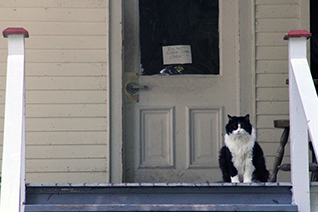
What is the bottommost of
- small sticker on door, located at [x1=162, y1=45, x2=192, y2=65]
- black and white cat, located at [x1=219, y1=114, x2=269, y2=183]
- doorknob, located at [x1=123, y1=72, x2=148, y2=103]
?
black and white cat, located at [x1=219, y1=114, x2=269, y2=183]

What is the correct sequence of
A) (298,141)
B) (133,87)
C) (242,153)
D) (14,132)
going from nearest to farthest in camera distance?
(14,132), (298,141), (242,153), (133,87)

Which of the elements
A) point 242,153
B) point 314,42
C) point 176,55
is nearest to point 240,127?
point 242,153

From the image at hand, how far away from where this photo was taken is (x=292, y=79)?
218cm

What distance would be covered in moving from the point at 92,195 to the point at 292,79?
113 cm

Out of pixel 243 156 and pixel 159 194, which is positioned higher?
pixel 243 156

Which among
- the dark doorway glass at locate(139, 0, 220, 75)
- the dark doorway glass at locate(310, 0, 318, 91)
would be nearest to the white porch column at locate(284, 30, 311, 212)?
the dark doorway glass at locate(139, 0, 220, 75)

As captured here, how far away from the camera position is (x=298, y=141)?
2.15 m

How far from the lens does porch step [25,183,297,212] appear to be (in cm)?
217

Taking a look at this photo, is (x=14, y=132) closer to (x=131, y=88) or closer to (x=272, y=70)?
(x=131, y=88)

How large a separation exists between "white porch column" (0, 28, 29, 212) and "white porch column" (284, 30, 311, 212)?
4.16ft

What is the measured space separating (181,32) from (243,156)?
1.44m

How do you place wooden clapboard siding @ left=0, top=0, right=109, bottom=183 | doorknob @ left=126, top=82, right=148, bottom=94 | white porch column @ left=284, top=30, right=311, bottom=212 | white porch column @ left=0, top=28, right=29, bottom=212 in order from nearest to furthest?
white porch column @ left=0, top=28, right=29, bottom=212, white porch column @ left=284, top=30, right=311, bottom=212, wooden clapboard siding @ left=0, top=0, right=109, bottom=183, doorknob @ left=126, top=82, right=148, bottom=94

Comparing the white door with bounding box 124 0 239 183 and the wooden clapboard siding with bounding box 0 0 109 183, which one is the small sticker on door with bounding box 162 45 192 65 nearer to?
the white door with bounding box 124 0 239 183

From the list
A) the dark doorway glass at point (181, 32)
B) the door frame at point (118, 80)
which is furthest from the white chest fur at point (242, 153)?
the dark doorway glass at point (181, 32)
